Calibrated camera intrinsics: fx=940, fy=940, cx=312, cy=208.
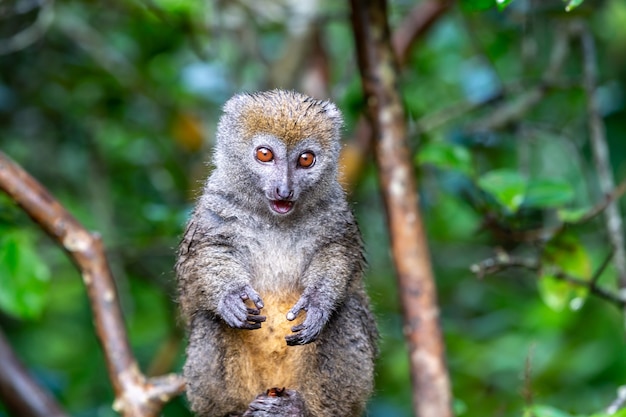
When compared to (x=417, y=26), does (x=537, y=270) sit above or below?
below

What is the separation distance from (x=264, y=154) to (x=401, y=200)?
1.20m

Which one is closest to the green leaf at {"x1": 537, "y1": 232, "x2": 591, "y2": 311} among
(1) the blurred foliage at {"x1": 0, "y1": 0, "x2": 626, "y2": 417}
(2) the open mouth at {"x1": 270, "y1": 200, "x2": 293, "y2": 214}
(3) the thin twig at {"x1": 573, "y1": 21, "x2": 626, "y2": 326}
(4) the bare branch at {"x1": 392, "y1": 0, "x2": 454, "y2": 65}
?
(3) the thin twig at {"x1": 573, "y1": 21, "x2": 626, "y2": 326}

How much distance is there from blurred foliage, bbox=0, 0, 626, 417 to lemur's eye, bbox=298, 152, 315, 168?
70.1 inches

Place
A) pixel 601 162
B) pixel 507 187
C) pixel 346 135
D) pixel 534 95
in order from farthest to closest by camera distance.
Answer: pixel 346 135, pixel 534 95, pixel 601 162, pixel 507 187

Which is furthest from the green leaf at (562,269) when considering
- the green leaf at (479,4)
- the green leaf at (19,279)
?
the green leaf at (19,279)

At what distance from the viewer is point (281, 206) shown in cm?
434

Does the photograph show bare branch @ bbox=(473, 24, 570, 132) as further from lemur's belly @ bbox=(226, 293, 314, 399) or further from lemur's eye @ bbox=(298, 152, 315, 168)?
lemur's belly @ bbox=(226, 293, 314, 399)

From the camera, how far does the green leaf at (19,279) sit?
524 centimetres

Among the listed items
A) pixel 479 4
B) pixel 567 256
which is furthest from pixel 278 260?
pixel 567 256

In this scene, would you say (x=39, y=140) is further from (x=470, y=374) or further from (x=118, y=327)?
(x=470, y=374)

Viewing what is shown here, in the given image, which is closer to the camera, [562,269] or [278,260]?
[278,260]

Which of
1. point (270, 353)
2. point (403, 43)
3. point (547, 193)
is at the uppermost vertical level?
point (403, 43)

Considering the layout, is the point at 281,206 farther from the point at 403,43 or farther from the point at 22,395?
the point at 403,43

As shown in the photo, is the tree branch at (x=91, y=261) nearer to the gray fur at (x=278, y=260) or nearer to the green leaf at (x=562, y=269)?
the gray fur at (x=278, y=260)
